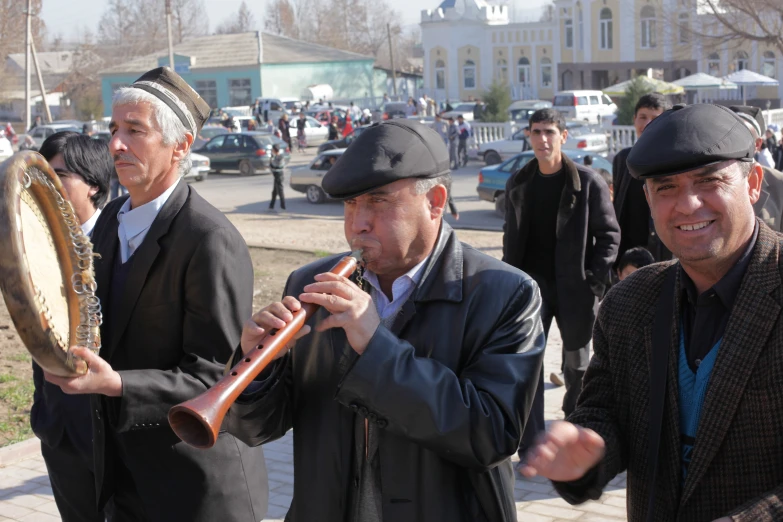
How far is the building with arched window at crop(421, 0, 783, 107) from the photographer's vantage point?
50094 mm

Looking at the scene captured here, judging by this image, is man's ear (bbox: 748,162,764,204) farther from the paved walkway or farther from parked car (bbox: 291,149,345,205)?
parked car (bbox: 291,149,345,205)

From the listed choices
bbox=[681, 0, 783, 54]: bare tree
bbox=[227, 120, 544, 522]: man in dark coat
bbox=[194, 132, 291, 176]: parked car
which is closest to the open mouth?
bbox=[227, 120, 544, 522]: man in dark coat

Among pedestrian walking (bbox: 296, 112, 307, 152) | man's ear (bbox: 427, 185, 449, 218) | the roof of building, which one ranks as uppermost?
the roof of building

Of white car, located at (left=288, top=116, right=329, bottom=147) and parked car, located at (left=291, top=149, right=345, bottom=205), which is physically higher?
white car, located at (left=288, top=116, right=329, bottom=147)

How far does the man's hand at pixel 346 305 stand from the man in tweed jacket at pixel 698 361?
1.65 feet

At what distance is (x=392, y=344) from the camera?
235cm

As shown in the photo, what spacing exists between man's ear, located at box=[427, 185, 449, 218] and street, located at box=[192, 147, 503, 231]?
15.5m

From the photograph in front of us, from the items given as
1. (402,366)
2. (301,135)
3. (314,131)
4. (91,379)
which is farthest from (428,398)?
(314,131)

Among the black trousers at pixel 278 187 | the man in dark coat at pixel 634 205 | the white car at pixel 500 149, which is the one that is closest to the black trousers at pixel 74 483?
the man in dark coat at pixel 634 205

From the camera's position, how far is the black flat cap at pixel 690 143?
226 cm

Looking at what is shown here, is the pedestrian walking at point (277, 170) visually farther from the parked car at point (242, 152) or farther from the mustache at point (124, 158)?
the mustache at point (124, 158)

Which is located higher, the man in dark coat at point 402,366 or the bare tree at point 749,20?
the bare tree at point 749,20

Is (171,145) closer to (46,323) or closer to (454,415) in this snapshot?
(46,323)

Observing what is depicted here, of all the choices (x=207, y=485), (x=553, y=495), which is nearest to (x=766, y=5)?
(x=553, y=495)
